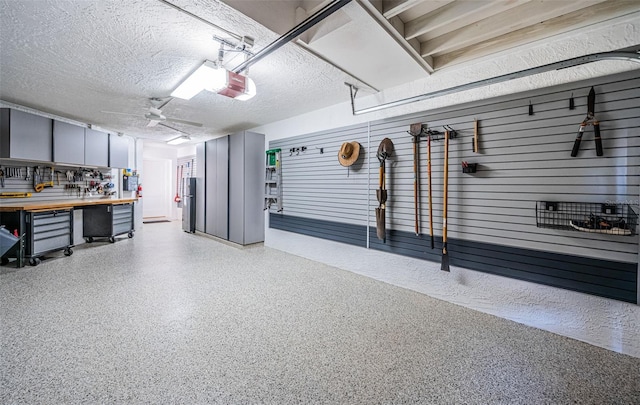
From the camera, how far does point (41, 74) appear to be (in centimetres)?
316

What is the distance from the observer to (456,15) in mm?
2008

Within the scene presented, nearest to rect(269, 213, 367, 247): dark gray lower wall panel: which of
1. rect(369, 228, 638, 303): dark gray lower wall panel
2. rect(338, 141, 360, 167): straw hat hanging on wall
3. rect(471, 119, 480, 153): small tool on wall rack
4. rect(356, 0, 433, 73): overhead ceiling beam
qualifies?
rect(369, 228, 638, 303): dark gray lower wall panel

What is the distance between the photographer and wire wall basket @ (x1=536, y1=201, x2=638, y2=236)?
1957 mm

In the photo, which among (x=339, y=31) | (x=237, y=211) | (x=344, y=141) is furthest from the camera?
(x=237, y=211)

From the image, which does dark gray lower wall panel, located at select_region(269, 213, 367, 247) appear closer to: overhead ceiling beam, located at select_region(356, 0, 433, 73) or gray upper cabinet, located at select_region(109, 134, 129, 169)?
overhead ceiling beam, located at select_region(356, 0, 433, 73)

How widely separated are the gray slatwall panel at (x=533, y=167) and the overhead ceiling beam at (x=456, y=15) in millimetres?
837

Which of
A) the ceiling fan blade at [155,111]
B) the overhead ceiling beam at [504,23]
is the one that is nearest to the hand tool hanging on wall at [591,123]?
the overhead ceiling beam at [504,23]

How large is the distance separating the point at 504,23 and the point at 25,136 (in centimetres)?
699

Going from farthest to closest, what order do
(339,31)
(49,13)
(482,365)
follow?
(339,31) < (49,13) < (482,365)

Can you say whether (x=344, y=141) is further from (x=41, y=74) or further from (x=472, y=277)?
(x=41, y=74)

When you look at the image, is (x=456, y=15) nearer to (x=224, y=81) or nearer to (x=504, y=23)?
(x=504, y=23)

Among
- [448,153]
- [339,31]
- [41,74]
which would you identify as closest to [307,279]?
[448,153]

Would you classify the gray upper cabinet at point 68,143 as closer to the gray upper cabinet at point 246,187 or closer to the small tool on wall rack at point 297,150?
the gray upper cabinet at point 246,187

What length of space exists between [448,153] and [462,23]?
1228mm
